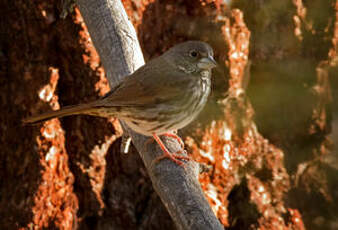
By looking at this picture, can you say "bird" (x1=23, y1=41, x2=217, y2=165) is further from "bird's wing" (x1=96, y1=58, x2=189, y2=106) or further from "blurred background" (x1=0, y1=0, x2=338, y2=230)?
"blurred background" (x1=0, y1=0, x2=338, y2=230)

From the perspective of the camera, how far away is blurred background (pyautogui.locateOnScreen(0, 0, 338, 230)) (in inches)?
157

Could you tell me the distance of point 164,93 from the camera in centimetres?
346

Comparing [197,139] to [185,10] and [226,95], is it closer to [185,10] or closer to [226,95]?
[226,95]

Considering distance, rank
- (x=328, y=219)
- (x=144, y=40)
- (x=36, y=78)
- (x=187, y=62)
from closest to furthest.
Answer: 1. (x=187, y=62)
2. (x=36, y=78)
3. (x=144, y=40)
4. (x=328, y=219)

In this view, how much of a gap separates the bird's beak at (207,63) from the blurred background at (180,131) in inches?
21.1

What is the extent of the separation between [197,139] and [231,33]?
0.93 metres

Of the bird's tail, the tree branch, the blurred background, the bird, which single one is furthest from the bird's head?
the bird's tail

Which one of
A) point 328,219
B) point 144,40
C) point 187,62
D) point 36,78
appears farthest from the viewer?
point 328,219

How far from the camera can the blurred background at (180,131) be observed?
13.1 ft

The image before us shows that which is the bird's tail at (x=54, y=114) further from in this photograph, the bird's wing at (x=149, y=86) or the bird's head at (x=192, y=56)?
the bird's head at (x=192, y=56)

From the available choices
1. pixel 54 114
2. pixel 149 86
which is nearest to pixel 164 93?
pixel 149 86

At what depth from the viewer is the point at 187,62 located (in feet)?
11.7

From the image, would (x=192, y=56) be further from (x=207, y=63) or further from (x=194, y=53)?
(x=207, y=63)

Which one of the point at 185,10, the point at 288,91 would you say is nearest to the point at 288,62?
the point at 288,91
